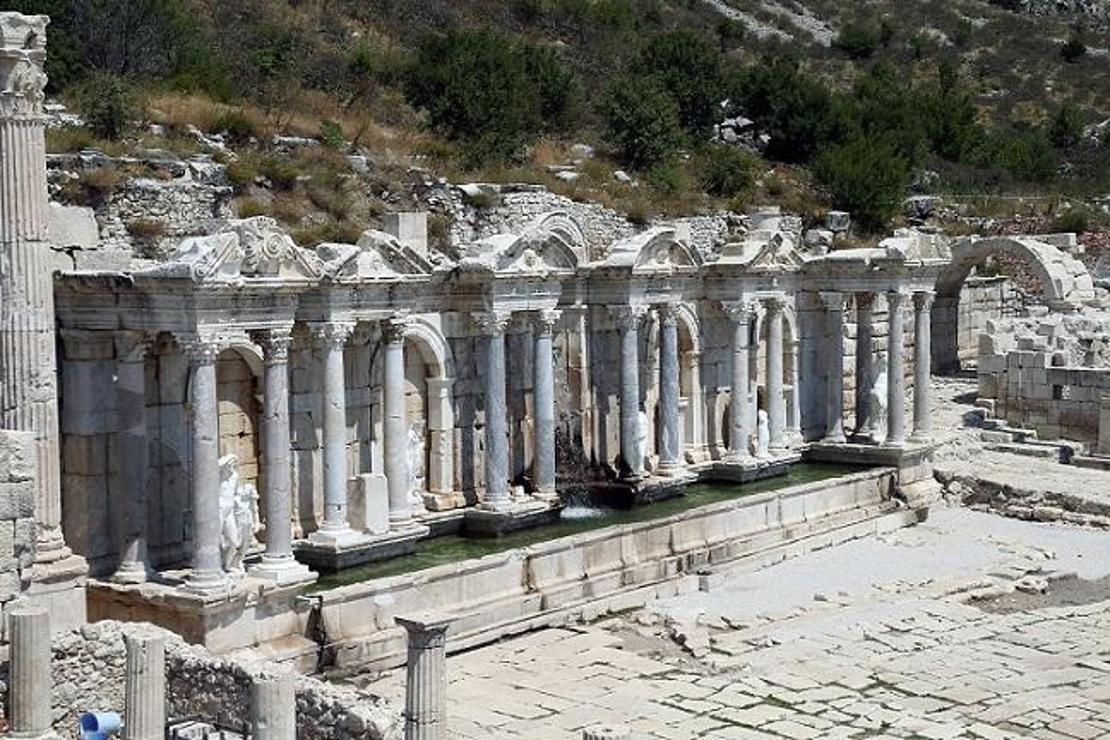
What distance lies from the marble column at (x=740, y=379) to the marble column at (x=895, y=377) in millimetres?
2917

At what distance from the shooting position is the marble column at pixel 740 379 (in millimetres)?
25859

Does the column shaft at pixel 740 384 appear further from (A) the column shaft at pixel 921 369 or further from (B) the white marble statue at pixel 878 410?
(A) the column shaft at pixel 921 369

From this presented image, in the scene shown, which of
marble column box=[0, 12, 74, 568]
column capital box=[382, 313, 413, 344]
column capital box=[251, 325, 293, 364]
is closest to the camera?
Answer: marble column box=[0, 12, 74, 568]

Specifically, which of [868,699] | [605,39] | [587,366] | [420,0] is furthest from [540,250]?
[605,39]

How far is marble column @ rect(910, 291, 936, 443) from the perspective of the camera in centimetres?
2811

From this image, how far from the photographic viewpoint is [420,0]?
51938mm

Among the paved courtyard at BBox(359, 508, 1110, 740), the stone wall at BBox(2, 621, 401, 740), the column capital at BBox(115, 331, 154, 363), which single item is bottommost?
the paved courtyard at BBox(359, 508, 1110, 740)

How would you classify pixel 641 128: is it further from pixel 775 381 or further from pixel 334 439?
pixel 334 439

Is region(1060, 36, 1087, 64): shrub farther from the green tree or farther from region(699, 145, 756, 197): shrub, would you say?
region(699, 145, 756, 197): shrub

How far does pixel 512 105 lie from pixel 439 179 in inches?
314

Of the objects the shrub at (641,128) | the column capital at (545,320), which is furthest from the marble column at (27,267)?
the shrub at (641,128)

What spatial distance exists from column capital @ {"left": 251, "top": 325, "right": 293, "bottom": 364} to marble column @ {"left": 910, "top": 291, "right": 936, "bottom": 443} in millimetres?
13811

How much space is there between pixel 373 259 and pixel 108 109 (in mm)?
8252

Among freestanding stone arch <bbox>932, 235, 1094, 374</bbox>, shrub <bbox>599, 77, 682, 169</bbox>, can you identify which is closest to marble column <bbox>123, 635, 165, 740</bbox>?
shrub <bbox>599, 77, 682, 169</bbox>
